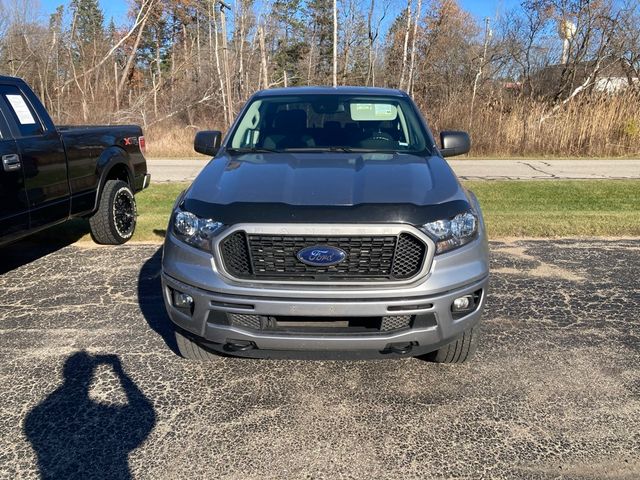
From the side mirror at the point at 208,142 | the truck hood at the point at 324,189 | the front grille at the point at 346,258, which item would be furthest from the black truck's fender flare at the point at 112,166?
the front grille at the point at 346,258

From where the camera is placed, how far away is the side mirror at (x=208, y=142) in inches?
179

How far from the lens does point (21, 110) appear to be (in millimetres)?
4688

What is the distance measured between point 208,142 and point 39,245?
3.21 m

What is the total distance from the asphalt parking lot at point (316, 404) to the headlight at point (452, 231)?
94cm

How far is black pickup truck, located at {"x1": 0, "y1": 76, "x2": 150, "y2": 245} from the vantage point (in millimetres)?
4336

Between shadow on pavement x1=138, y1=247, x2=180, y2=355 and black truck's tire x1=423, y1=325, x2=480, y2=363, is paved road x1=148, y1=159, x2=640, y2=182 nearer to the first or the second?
shadow on pavement x1=138, y1=247, x2=180, y2=355

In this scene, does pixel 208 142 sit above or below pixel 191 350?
above

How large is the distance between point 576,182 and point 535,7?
51.8ft

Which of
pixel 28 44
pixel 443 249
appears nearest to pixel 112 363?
pixel 443 249

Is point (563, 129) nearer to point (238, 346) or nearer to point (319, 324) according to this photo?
point (319, 324)

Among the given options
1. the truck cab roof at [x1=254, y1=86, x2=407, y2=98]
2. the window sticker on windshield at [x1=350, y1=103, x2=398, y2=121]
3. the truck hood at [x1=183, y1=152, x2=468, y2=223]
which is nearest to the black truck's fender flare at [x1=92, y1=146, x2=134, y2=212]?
the truck cab roof at [x1=254, y1=86, x2=407, y2=98]

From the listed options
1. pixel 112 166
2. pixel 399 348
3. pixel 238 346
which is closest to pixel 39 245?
pixel 112 166

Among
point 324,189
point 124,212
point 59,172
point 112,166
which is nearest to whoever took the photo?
point 324,189

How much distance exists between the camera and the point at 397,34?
25266 millimetres
